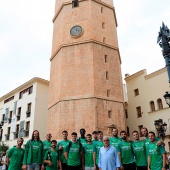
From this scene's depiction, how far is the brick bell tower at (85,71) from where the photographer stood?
19594 millimetres

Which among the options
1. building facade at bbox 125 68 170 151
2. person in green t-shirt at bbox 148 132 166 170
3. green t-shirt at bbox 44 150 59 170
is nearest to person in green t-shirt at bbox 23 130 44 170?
green t-shirt at bbox 44 150 59 170

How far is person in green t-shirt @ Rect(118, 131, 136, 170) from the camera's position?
7.28 metres

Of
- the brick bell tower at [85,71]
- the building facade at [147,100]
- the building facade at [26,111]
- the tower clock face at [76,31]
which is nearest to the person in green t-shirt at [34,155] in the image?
the brick bell tower at [85,71]

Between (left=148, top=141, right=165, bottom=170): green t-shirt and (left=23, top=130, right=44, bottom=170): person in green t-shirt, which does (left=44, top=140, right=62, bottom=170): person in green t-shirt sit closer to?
(left=23, top=130, right=44, bottom=170): person in green t-shirt

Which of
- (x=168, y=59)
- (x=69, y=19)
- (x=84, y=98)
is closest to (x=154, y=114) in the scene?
(x=84, y=98)

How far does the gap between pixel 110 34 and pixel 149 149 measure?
19.4 metres

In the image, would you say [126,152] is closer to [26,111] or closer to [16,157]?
[16,157]

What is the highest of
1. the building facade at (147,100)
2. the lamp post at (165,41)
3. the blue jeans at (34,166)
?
the building facade at (147,100)

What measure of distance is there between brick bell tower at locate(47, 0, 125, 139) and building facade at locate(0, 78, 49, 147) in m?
6.71

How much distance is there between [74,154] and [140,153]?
2337 millimetres

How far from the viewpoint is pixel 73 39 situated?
23.3m


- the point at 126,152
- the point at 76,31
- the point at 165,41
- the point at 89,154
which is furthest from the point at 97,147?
the point at 76,31

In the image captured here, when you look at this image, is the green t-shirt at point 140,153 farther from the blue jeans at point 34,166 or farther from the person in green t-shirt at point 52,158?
the blue jeans at point 34,166

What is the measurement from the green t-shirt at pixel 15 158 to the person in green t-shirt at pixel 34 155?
0.26 m
